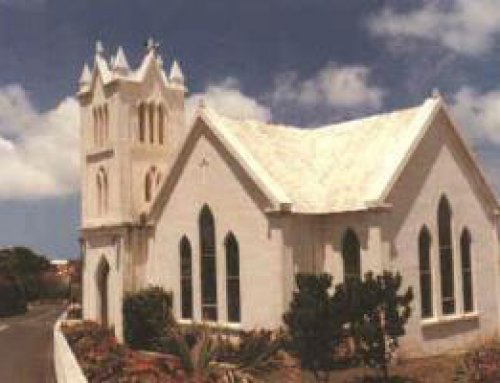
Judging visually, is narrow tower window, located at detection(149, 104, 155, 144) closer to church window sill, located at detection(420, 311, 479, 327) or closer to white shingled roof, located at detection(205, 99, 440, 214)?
white shingled roof, located at detection(205, 99, 440, 214)

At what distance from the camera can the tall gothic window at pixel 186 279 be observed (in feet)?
121

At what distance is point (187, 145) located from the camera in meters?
36.9

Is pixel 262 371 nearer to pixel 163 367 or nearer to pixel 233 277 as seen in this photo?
pixel 163 367

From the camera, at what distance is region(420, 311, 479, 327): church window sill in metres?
33.2

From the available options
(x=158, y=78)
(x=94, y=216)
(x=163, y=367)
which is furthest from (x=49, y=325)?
(x=163, y=367)

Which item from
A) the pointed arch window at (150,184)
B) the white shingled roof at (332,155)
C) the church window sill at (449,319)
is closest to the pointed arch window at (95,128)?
the pointed arch window at (150,184)

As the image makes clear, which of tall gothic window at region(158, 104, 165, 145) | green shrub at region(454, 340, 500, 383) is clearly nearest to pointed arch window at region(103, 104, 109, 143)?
tall gothic window at region(158, 104, 165, 145)

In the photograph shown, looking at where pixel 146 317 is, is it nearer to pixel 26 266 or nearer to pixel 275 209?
pixel 275 209

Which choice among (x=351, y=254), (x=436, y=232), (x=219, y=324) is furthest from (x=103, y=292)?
(x=436, y=232)

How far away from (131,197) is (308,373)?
14.1 metres

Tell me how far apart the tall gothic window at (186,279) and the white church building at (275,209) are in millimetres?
88

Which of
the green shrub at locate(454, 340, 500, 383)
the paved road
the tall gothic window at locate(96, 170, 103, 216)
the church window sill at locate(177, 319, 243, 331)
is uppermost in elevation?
the tall gothic window at locate(96, 170, 103, 216)

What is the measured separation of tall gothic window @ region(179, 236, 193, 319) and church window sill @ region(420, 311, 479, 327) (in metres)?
10.2

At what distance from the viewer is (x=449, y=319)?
112ft
